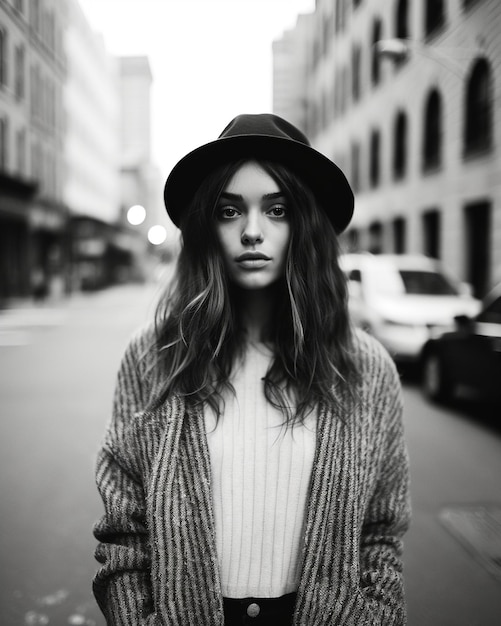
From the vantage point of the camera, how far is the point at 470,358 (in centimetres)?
632

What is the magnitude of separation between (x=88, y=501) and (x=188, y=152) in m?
A: 3.08

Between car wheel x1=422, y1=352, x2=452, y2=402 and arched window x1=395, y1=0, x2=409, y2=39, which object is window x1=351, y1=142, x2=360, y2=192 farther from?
car wheel x1=422, y1=352, x2=452, y2=402

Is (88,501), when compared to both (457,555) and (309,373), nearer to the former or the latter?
(457,555)

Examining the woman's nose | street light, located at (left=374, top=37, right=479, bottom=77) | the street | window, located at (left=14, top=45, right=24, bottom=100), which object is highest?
street light, located at (left=374, top=37, right=479, bottom=77)

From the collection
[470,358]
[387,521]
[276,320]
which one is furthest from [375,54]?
[470,358]

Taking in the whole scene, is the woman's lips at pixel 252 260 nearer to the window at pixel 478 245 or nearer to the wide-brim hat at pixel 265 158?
the wide-brim hat at pixel 265 158

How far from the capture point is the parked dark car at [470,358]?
19.4 feet

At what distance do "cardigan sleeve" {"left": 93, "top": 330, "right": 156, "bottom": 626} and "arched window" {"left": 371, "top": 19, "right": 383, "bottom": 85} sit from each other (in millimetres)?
1632

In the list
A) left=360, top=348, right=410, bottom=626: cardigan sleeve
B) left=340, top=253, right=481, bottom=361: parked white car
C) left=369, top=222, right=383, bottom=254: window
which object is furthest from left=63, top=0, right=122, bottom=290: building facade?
left=369, top=222, right=383, bottom=254: window

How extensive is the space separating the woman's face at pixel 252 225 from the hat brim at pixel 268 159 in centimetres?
5

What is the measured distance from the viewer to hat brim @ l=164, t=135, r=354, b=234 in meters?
1.40

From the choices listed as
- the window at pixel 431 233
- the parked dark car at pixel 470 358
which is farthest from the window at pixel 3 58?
the window at pixel 431 233

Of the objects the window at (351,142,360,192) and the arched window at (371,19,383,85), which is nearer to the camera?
the arched window at (371,19,383,85)

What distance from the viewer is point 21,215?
1765 mm
